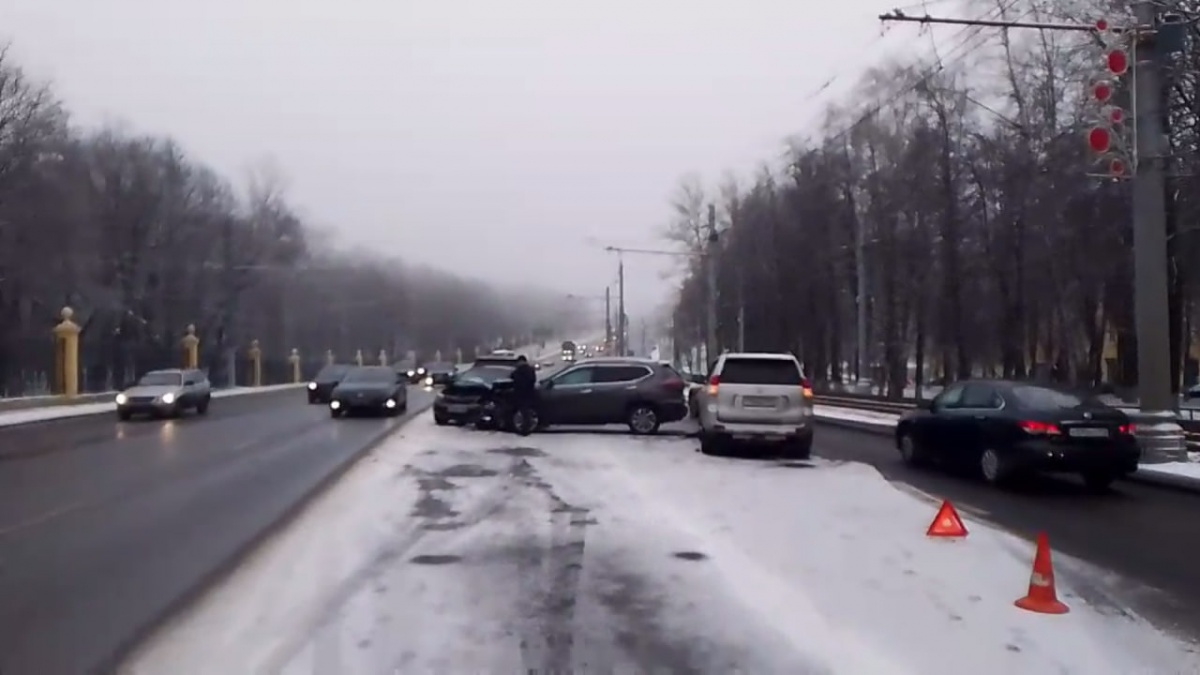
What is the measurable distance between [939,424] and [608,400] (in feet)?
29.4

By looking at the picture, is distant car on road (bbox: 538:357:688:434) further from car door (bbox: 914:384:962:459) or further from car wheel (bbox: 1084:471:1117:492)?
car wheel (bbox: 1084:471:1117:492)

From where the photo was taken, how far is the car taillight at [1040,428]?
1570 centimetres

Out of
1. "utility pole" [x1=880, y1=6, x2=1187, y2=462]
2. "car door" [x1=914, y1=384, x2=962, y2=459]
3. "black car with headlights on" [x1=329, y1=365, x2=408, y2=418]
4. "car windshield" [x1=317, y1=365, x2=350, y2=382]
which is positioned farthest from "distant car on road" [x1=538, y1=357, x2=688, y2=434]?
"car windshield" [x1=317, y1=365, x2=350, y2=382]

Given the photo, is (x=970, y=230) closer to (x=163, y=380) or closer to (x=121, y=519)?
(x=163, y=380)

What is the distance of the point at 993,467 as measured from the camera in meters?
16.7

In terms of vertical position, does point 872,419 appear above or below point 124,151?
below

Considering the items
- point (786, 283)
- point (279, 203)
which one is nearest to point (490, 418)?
point (786, 283)

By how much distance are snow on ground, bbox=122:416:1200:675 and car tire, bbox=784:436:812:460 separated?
543 centimetres

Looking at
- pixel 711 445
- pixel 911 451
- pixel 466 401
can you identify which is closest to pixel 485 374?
pixel 466 401

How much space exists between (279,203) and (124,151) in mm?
17194

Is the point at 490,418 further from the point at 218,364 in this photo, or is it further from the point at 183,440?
the point at 218,364

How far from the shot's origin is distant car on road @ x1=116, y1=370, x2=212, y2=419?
35969mm

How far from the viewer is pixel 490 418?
2748 cm

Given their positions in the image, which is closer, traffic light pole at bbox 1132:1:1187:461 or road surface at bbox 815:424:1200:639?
road surface at bbox 815:424:1200:639
